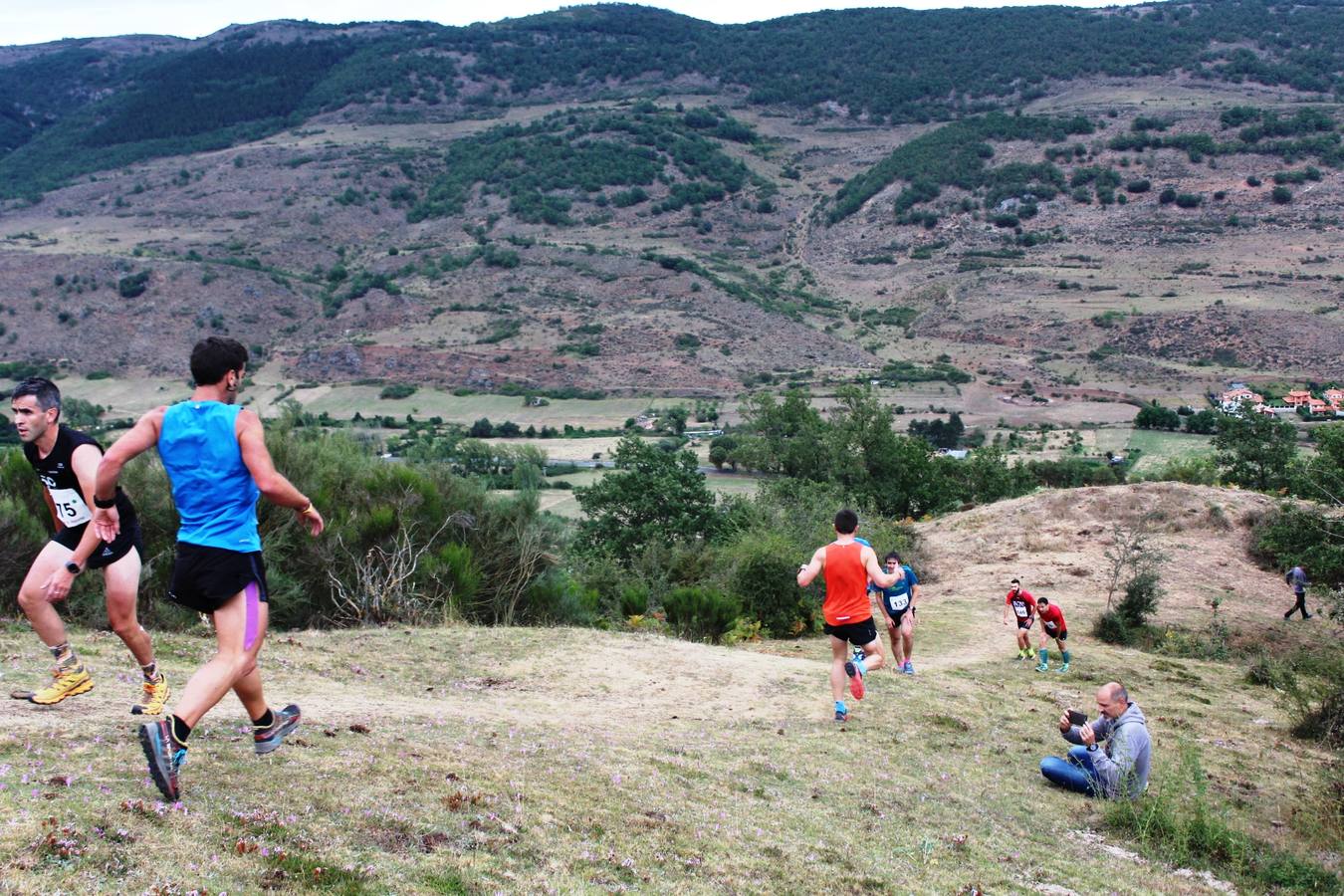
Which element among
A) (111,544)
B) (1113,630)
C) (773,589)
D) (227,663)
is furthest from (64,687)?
(1113,630)

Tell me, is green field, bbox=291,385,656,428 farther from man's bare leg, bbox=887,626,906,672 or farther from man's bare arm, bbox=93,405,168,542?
man's bare arm, bbox=93,405,168,542

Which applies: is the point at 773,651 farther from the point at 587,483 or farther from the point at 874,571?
the point at 587,483

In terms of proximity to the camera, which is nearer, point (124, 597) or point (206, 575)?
point (206, 575)

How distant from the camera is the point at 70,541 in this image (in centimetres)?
624

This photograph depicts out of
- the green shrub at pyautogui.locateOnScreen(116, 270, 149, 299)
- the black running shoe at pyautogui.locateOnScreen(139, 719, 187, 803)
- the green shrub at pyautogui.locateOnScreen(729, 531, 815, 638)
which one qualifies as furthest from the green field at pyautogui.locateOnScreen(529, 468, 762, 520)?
the green shrub at pyautogui.locateOnScreen(116, 270, 149, 299)

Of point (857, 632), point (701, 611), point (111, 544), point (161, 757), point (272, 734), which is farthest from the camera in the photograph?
point (701, 611)

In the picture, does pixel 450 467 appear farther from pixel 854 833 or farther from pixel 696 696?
pixel 854 833

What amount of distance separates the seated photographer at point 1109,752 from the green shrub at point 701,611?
33.6ft

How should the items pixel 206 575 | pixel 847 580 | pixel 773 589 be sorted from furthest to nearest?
pixel 773 589, pixel 847 580, pixel 206 575

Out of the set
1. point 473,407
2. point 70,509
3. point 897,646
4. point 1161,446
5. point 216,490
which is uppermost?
point 216,490

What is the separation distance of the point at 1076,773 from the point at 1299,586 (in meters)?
14.9

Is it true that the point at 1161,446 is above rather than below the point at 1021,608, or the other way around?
below

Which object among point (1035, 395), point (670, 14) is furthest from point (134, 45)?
point (1035, 395)

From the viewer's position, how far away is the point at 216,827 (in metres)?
4.55
